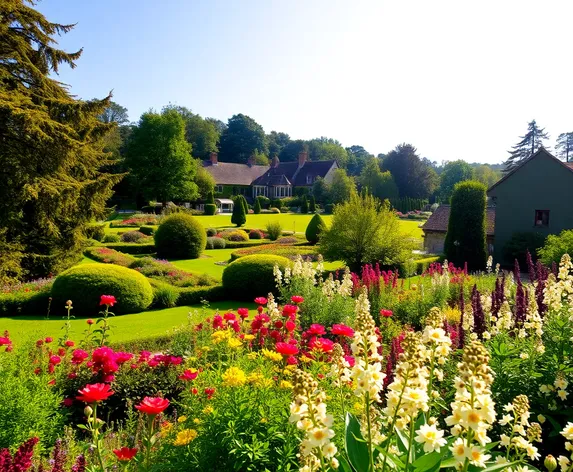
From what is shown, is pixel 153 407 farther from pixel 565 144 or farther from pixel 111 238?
pixel 565 144

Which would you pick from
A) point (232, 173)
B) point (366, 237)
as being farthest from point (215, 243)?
point (232, 173)

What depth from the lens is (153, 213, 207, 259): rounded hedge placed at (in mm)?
21734

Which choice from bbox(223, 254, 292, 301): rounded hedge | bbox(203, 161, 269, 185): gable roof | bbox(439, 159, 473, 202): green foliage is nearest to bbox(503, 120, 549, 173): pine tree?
bbox(439, 159, 473, 202): green foliage

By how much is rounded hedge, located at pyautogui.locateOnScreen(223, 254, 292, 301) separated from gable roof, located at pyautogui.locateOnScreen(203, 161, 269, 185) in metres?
50.7

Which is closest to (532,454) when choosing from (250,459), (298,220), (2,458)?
(250,459)

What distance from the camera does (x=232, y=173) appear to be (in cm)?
6638

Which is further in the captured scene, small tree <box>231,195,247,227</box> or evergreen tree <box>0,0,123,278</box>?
small tree <box>231,195,247,227</box>

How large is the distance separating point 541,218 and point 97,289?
20.7m

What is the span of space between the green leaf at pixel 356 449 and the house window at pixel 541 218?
2279 centimetres

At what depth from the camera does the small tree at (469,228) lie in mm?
21500

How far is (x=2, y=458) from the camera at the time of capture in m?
2.08

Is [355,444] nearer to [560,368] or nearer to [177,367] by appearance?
[560,368]

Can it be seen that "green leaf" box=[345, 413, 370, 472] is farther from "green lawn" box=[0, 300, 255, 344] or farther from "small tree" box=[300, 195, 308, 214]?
"small tree" box=[300, 195, 308, 214]

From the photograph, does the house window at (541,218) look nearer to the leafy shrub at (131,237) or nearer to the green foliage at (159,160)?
the leafy shrub at (131,237)
